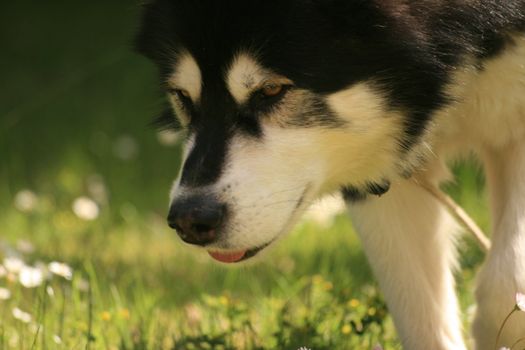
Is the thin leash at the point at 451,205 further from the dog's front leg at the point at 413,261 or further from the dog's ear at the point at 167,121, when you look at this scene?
the dog's ear at the point at 167,121

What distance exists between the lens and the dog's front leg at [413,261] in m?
2.92

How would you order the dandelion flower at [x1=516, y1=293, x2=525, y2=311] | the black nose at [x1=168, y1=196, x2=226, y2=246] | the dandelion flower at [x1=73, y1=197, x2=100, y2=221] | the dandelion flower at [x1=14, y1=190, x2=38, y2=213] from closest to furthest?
the dandelion flower at [x1=516, y1=293, x2=525, y2=311], the black nose at [x1=168, y1=196, x2=226, y2=246], the dandelion flower at [x1=73, y1=197, x2=100, y2=221], the dandelion flower at [x1=14, y1=190, x2=38, y2=213]

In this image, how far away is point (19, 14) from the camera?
8.95 metres

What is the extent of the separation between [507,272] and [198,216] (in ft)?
2.46

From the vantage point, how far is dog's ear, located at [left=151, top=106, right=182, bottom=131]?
2948 millimetres

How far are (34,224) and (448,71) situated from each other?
7.24ft

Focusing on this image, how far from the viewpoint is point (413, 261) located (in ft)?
9.79

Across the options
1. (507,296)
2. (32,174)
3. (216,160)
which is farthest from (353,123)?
(32,174)

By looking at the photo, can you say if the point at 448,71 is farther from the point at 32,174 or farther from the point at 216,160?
the point at 32,174

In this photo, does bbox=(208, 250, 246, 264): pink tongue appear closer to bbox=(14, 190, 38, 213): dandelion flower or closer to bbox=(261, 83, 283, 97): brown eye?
bbox=(261, 83, 283, 97): brown eye

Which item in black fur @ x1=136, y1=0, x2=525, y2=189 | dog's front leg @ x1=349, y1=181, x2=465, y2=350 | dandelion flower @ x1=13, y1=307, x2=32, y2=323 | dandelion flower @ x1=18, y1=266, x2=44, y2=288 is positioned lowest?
dandelion flower @ x1=13, y1=307, x2=32, y2=323

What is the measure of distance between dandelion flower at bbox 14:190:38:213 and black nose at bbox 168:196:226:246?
1.95 metres

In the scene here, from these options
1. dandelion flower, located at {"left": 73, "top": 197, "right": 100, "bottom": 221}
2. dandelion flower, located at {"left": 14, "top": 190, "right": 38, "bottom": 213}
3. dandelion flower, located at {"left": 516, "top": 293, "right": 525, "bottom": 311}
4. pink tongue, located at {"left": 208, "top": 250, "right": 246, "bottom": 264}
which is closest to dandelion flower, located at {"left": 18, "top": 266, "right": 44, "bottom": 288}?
pink tongue, located at {"left": 208, "top": 250, "right": 246, "bottom": 264}


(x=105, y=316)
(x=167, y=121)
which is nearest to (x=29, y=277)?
(x=105, y=316)
